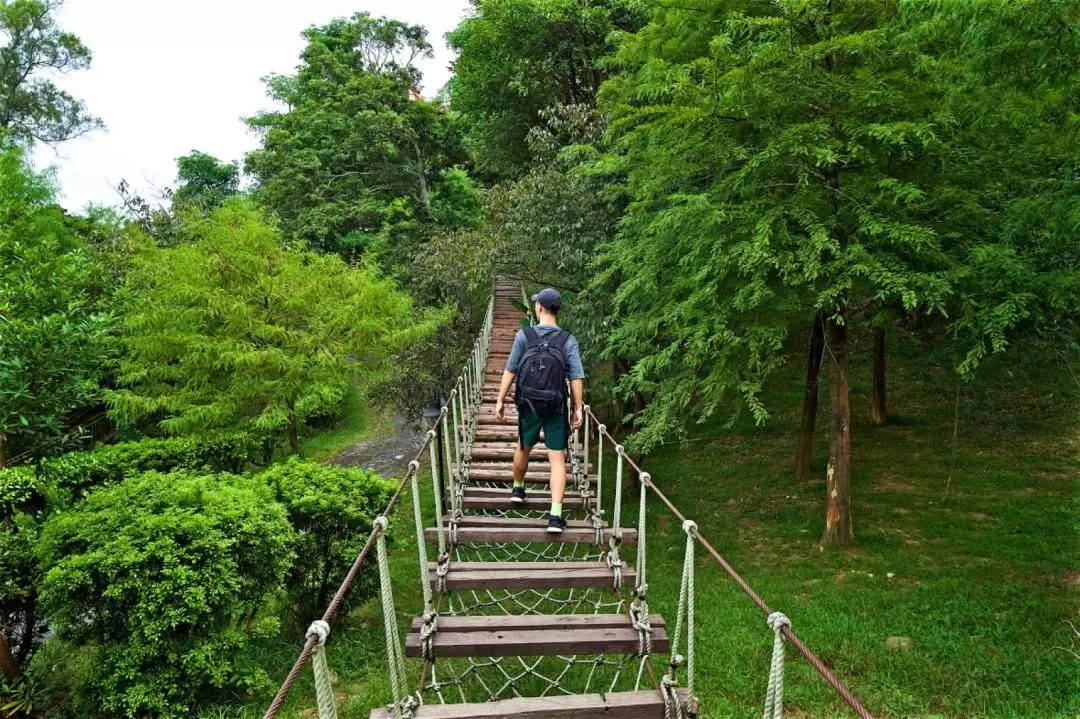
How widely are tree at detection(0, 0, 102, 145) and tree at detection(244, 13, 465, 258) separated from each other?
6337mm

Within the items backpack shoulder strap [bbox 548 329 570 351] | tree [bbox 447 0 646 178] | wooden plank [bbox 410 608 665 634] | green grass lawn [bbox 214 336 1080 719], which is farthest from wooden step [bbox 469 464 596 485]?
tree [bbox 447 0 646 178]

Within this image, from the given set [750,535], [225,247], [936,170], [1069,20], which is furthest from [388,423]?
[1069,20]

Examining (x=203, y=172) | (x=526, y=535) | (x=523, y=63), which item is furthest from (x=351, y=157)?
(x=526, y=535)

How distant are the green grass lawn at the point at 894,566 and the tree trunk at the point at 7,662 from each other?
180 cm

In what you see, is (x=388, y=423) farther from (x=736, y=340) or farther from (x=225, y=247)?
(x=736, y=340)

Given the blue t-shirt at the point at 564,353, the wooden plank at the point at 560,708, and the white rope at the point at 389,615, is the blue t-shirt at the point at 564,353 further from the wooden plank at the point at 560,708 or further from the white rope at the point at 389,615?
the wooden plank at the point at 560,708

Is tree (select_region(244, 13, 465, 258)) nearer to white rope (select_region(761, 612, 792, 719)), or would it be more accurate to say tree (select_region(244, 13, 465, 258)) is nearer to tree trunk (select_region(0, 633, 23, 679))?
tree trunk (select_region(0, 633, 23, 679))

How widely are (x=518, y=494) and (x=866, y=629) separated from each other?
123 inches

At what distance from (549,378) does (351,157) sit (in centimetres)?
1781

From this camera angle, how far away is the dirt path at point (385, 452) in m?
14.5

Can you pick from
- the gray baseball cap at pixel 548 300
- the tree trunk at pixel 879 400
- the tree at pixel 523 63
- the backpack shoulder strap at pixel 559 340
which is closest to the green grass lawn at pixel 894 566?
the tree trunk at pixel 879 400

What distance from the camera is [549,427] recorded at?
3711mm

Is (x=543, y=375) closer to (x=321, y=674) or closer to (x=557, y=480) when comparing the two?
(x=557, y=480)

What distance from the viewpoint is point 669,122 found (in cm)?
511
